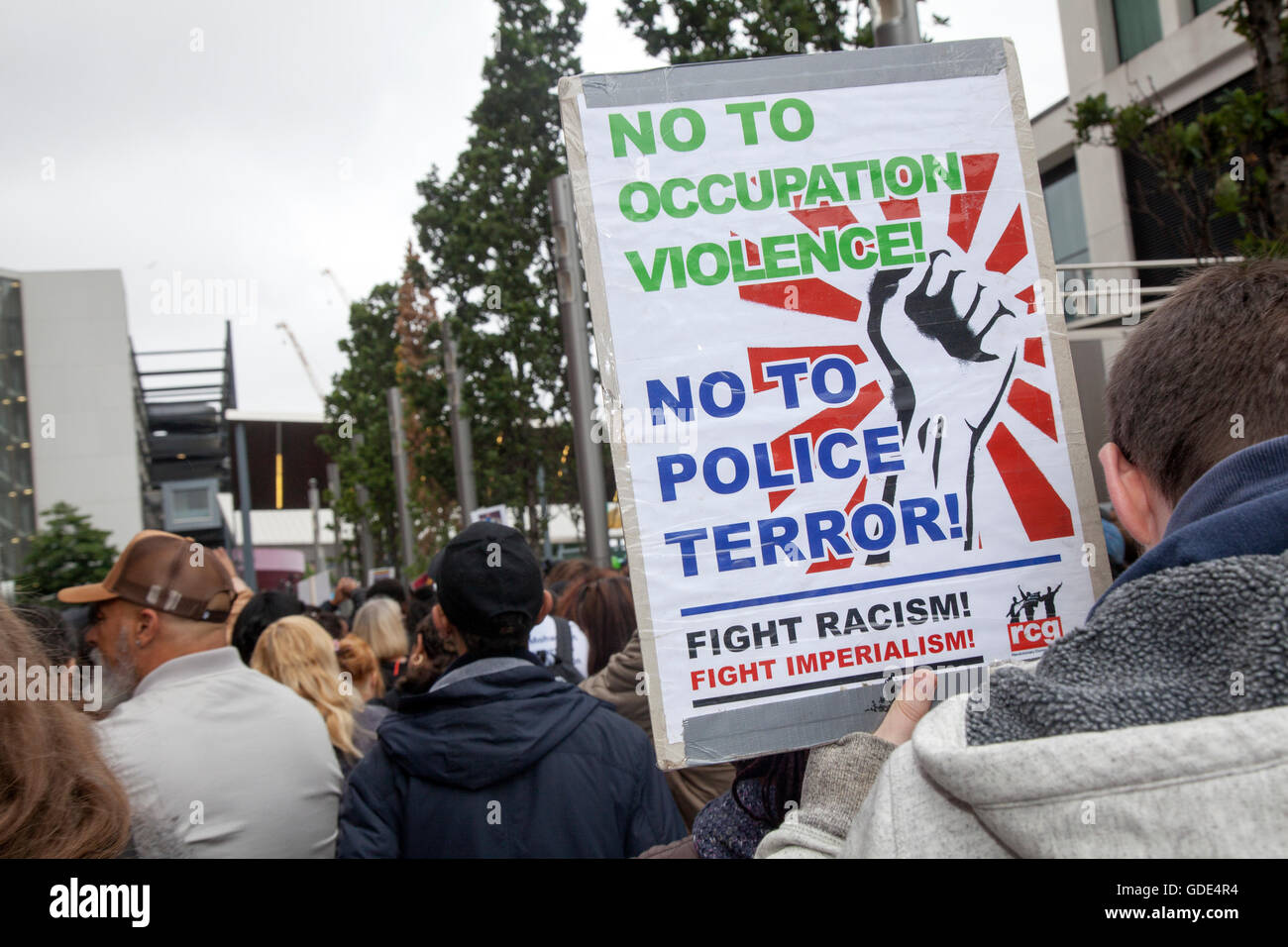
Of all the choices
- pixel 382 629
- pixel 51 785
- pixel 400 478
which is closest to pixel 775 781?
pixel 51 785

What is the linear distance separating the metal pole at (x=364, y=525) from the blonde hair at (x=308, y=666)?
84.1ft

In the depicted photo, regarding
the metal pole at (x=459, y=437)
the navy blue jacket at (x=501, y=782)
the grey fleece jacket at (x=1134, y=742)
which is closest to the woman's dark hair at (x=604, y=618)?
the navy blue jacket at (x=501, y=782)

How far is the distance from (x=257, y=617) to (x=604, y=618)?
1.83 metres

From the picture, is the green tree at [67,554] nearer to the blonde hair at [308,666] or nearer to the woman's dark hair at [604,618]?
the blonde hair at [308,666]

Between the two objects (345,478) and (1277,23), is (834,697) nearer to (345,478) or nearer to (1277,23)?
(1277,23)

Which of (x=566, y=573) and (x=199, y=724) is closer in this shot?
(x=199, y=724)

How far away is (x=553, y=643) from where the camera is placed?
5.45m

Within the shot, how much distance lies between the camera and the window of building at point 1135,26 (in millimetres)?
18578

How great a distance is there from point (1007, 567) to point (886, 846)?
995 mm

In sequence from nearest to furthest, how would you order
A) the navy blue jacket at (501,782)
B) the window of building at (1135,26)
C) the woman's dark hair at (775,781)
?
the woman's dark hair at (775,781) < the navy blue jacket at (501,782) < the window of building at (1135,26)

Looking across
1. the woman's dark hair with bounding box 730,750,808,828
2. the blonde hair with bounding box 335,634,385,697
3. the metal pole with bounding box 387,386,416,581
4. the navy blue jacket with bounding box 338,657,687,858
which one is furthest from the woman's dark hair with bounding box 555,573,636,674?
the metal pole with bounding box 387,386,416,581

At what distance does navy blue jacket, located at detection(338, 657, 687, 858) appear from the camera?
2.82 m

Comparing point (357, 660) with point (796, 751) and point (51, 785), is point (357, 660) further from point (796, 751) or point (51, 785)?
point (796, 751)

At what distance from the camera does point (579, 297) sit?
11.5m
